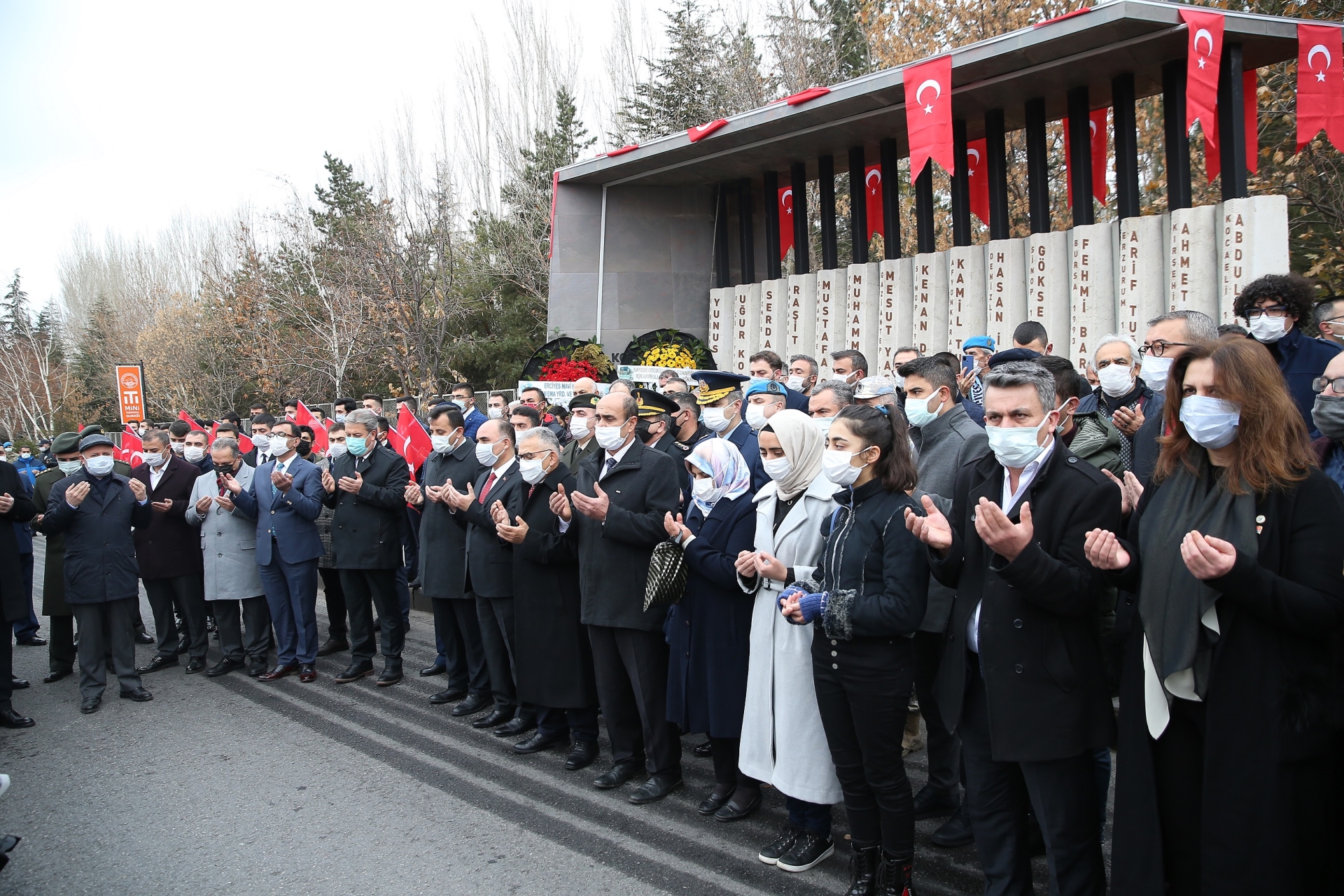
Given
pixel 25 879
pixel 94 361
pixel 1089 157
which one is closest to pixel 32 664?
pixel 25 879

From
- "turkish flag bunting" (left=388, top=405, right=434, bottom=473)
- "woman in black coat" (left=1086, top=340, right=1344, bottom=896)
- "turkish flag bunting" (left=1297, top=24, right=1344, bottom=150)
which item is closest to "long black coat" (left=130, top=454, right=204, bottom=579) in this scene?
"turkish flag bunting" (left=388, top=405, right=434, bottom=473)

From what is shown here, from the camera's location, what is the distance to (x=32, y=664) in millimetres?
9078

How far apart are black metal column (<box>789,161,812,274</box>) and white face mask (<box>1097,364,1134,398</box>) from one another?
9.87m

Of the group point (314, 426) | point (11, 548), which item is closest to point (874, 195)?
point (314, 426)

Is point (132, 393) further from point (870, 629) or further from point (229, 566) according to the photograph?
point (870, 629)

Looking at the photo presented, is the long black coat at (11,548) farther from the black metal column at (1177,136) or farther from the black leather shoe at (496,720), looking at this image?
the black metal column at (1177,136)

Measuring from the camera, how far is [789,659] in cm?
416

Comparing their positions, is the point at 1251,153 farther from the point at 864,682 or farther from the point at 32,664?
the point at 32,664

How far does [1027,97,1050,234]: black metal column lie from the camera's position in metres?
11.6

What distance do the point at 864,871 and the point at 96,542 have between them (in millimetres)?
6795

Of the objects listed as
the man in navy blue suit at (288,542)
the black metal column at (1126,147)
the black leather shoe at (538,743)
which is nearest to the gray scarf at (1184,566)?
the black leather shoe at (538,743)

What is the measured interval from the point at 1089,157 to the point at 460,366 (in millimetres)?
17579

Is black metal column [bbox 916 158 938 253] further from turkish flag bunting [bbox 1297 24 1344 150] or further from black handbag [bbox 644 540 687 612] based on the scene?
black handbag [bbox 644 540 687 612]

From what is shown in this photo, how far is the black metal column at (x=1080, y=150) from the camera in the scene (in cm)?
1120
